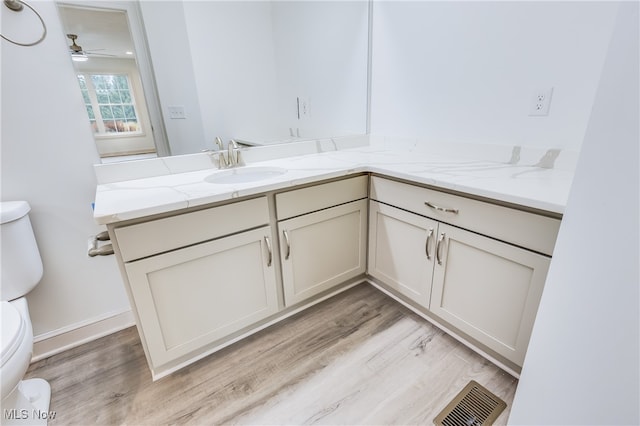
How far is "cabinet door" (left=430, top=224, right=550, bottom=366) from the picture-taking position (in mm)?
1139

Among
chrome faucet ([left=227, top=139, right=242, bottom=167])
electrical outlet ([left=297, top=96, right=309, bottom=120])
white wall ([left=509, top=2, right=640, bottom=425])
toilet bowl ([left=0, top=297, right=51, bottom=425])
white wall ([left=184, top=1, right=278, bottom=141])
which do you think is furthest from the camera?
electrical outlet ([left=297, top=96, right=309, bottom=120])

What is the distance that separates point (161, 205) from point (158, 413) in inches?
33.0

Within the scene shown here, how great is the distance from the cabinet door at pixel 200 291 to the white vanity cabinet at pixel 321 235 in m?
0.12

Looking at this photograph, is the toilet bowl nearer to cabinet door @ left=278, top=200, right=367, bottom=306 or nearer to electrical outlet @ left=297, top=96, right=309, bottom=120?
cabinet door @ left=278, top=200, right=367, bottom=306

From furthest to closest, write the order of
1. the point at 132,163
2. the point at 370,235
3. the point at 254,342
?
the point at 370,235, the point at 254,342, the point at 132,163

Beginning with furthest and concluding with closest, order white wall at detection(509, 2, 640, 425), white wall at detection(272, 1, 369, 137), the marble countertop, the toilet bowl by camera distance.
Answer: white wall at detection(272, 1, 369, 137)
the marble countertop
the toilet bowl
white wall at detection(509, 2, 640, 425)

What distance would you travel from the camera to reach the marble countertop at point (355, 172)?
1.05 m

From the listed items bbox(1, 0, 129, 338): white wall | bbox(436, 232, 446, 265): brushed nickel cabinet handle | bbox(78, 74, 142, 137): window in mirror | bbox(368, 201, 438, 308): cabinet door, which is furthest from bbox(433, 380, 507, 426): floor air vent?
bbox(78, 74, 142, 137): window in mirror

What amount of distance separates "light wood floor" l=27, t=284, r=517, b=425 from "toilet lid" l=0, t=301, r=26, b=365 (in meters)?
0.46

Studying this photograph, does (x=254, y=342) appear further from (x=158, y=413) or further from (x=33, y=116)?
(x=33, y=116)

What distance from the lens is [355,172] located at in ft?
5.16

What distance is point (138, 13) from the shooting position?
53.6 inches

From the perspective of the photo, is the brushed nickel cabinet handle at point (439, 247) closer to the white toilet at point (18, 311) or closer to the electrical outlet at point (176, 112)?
the electrical outlet at point (176, 112)

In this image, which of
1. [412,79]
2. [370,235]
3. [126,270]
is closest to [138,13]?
[126,270]
